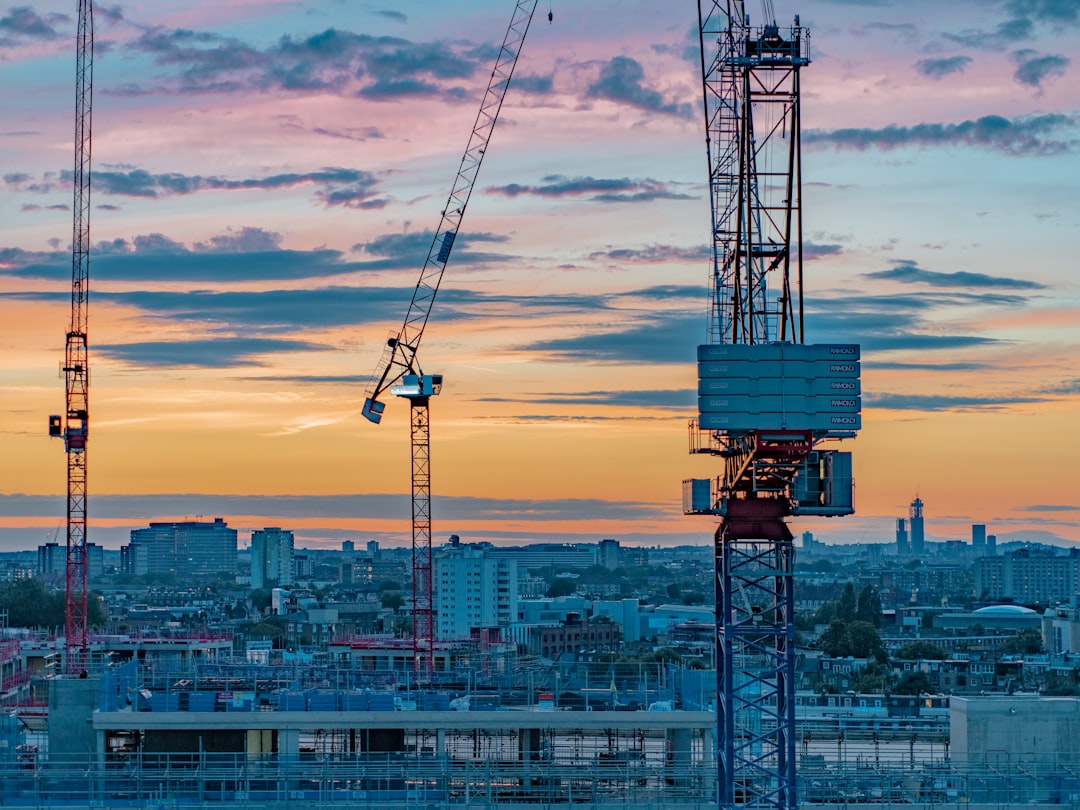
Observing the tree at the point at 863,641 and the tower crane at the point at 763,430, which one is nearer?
the tower crane at the point at 763,430

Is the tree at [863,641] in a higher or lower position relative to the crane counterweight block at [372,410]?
lower

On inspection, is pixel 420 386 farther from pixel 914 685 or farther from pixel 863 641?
pixel 863 641

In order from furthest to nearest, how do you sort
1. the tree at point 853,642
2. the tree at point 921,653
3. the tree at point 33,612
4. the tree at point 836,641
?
the tree at point 33,612, the tree at point 836,641, the tree at point 853,642, the tree at point 921,653

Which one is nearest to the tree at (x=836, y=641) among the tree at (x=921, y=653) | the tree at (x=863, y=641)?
the tree at (x=863, y=641)

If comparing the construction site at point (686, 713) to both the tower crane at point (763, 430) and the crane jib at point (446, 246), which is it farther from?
the crane jib at point (446, 246)

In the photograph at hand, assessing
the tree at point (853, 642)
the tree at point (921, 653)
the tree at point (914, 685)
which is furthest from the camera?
the tree at point (853, 642)

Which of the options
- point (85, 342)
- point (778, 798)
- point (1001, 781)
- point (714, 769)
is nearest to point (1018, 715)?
point (1001, 781)

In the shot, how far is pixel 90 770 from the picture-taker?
50.5 metres

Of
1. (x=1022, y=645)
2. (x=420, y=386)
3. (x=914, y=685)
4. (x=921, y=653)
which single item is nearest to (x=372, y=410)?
(x=420, y=386)

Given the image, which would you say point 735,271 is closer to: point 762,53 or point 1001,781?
point 762,53

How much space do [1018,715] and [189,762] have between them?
25250 mm

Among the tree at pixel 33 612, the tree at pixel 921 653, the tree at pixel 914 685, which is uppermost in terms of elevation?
the tree at pixel 33 612

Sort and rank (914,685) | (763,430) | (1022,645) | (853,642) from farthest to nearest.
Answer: (1022,645) < (853,642) < (914,685) < (763,430)

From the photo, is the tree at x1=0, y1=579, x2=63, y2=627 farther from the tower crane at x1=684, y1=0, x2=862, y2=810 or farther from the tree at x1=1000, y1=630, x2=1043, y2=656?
the tower crane at x1=684, y1=0, x2=862, y2=810
